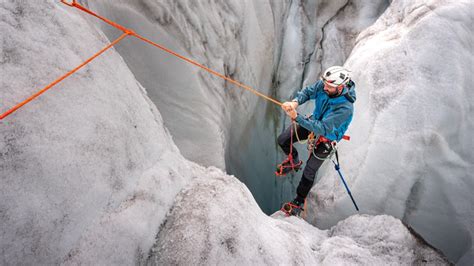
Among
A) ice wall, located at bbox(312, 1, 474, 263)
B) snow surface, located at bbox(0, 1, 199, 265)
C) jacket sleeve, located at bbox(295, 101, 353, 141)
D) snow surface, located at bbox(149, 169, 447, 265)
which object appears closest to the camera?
snow surface, located at bbox(0, 1, 199, 265)

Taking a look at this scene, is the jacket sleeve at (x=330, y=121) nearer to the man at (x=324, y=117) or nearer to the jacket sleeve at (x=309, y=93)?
the man at (x=324, y=117)

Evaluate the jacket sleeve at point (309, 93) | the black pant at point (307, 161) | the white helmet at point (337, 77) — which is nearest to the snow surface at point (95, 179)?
the black pant at point (307, 161)

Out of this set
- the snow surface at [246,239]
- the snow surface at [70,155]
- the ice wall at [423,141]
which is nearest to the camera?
the snow surface at [70,155]

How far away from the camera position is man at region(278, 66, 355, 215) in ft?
7.02

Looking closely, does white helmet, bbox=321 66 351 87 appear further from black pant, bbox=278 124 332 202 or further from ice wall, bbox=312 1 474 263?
ice wall, bbox=312 1 474 263

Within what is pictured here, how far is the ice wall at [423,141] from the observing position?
2.45 m

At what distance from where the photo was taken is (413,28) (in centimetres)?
276

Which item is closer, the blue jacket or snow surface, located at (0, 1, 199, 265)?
snow surface, located at (0, 1, 199, 265)

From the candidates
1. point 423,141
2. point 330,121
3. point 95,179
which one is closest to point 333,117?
point 330,121

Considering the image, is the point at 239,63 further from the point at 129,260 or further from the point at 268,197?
the point at 129,260

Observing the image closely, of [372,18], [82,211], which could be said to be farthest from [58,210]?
[372,18]

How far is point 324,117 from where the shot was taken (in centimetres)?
224

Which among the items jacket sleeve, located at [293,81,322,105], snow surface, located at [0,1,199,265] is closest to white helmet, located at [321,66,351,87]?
jacket sleeve, located at [293,81,322,105]

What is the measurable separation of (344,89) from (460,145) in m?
1.09
